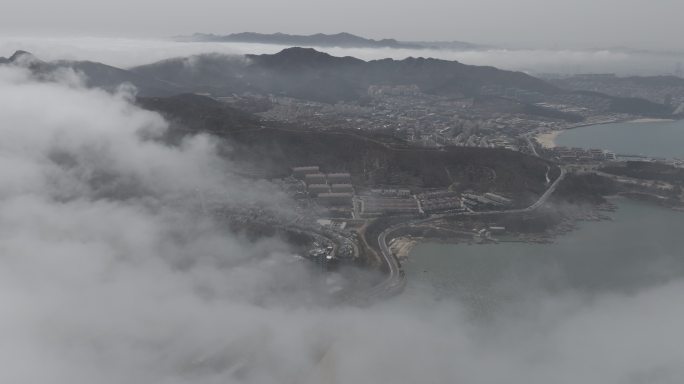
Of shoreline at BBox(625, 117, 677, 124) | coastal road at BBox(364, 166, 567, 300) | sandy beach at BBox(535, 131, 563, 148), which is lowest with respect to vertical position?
coastal road at BBox(364, 166, 567, 300)

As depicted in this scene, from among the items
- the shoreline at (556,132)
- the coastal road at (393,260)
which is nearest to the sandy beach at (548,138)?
the shoreline at (556,132)

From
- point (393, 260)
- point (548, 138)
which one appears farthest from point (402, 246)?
point (548, 138)

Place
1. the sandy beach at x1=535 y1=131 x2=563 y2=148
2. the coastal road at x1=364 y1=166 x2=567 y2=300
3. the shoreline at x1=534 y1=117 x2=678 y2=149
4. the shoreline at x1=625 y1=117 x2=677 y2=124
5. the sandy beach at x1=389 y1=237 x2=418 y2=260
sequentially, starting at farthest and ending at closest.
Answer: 1. the shoreline at x1=625 y1=117 x2=677 y2=124
2. the shoreline at x1=534 y1=117 x2=678 y2=149
3. the sandy beach at x1=535 y1=131 x2=563 y2=148
4. the sandy beach at x1=389 y1=237 x2=418 y2=260
5. the coastal road at x1=364 y1=166 x2=567 y2=300

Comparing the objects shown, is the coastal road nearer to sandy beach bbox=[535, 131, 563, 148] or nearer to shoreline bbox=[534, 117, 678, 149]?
sandy beach bbox=[535, 131, 563, 148]

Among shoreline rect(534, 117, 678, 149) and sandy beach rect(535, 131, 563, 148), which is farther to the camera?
shoreline rect(534, 117, 678, 149)

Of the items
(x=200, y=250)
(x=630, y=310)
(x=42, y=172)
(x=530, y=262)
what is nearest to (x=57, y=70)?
(x=42, y=172)

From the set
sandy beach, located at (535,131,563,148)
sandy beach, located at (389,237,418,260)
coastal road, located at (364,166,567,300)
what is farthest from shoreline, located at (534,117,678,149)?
sandy beach, located at (389,237,418,260)

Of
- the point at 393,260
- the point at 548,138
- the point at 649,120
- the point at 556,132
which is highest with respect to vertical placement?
the point at 649,120

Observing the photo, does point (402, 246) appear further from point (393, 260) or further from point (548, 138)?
point (548, 138)
